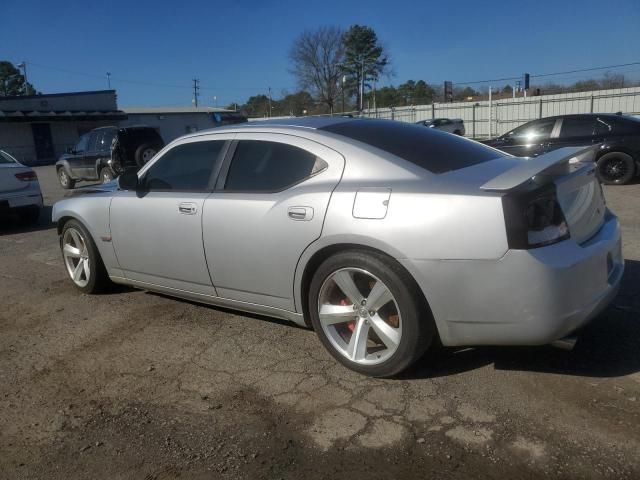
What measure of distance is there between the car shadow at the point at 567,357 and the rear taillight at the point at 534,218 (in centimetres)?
87

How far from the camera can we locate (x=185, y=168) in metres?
4.31

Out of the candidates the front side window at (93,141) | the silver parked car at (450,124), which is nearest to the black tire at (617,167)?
the front side window at (93,141)

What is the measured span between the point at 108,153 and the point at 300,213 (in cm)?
1337

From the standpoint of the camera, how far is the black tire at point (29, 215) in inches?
371

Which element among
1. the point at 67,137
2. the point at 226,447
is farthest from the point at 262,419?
the point at 67,137

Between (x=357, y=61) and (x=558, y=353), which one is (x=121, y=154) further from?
(x=357, y=61)

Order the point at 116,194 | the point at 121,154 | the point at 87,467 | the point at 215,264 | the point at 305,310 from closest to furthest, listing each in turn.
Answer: the point at 87,467 < the point at 305,310 < the point at 215,264 < the point at 116,194 < the point at 121,154

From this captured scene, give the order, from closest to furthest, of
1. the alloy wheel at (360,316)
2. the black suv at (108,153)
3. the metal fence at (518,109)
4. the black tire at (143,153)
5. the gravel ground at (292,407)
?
1. the gravel ground at (292,407)
2. the alloy wheel at (360,316)
3. the black tire at (143,153)
4. the black suv at (108,153)
5. the metal fence at (518,109)

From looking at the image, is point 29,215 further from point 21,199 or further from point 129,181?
point 129,181

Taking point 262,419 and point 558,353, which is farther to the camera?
point 558,353

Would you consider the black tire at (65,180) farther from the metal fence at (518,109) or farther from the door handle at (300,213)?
the door handle at (300,213)

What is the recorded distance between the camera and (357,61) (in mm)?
65812

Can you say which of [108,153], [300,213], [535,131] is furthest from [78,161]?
[300,213]

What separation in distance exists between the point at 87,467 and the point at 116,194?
2616mm
